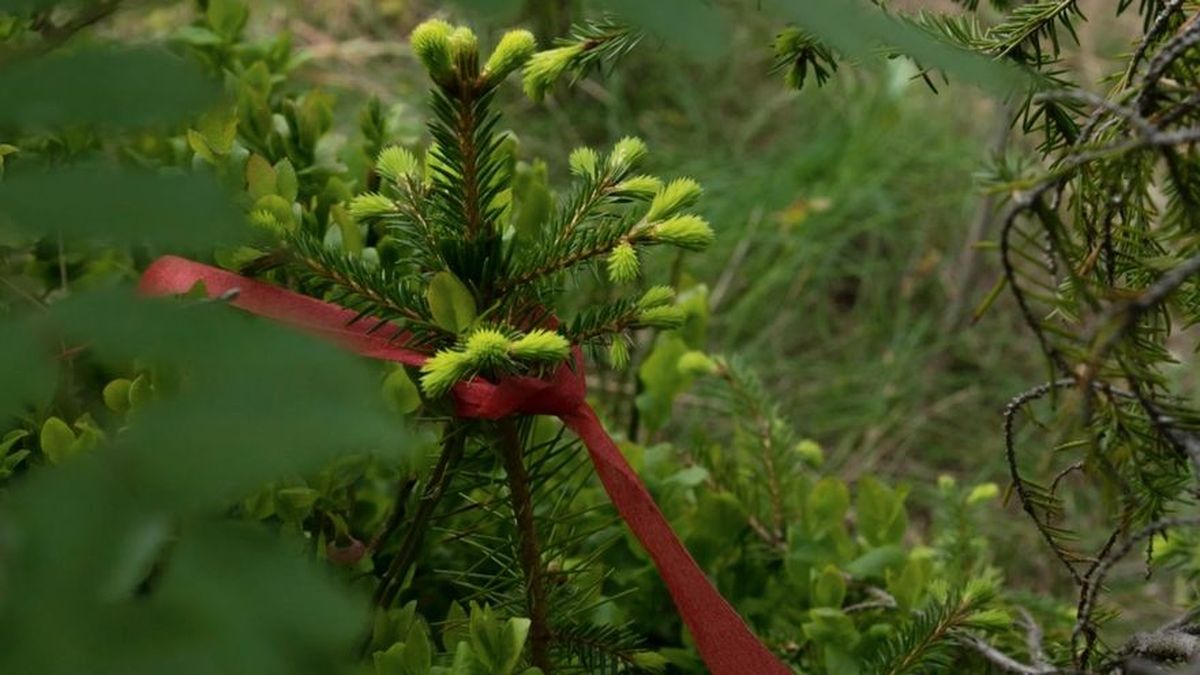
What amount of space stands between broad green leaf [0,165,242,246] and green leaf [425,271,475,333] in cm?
27

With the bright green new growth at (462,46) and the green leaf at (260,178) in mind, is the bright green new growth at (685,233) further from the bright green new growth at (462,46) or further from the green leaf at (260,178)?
the green leaf at (260,178)

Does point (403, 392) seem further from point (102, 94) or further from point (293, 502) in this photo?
point (102, 94)

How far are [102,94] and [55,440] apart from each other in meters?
0.36

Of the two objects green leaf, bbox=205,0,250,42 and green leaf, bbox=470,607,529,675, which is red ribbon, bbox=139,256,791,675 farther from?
green leaf, bbox=205,0,250,42

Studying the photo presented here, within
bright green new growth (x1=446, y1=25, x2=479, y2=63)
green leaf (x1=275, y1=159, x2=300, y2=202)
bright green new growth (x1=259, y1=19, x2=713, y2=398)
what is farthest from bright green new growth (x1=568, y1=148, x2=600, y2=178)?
green leaf (x1=275, y1=159, x2=300, y2=202)

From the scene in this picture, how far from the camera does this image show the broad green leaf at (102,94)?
449 mm

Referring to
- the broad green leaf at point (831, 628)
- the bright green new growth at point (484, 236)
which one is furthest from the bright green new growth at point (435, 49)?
the broad green leaf at point (831, 628)

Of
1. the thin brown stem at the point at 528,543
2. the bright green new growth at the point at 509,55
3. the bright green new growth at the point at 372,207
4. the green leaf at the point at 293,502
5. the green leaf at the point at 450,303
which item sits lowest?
the green leaf at the point at 293,502

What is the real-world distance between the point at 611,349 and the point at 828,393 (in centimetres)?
161

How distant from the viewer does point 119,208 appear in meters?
0.44

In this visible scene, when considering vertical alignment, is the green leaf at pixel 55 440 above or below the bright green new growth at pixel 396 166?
below

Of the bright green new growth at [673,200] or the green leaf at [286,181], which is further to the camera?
the green leaf at [286,181]

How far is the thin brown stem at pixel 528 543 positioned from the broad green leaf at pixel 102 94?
13.7 inches

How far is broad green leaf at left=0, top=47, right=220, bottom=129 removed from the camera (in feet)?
1.47
